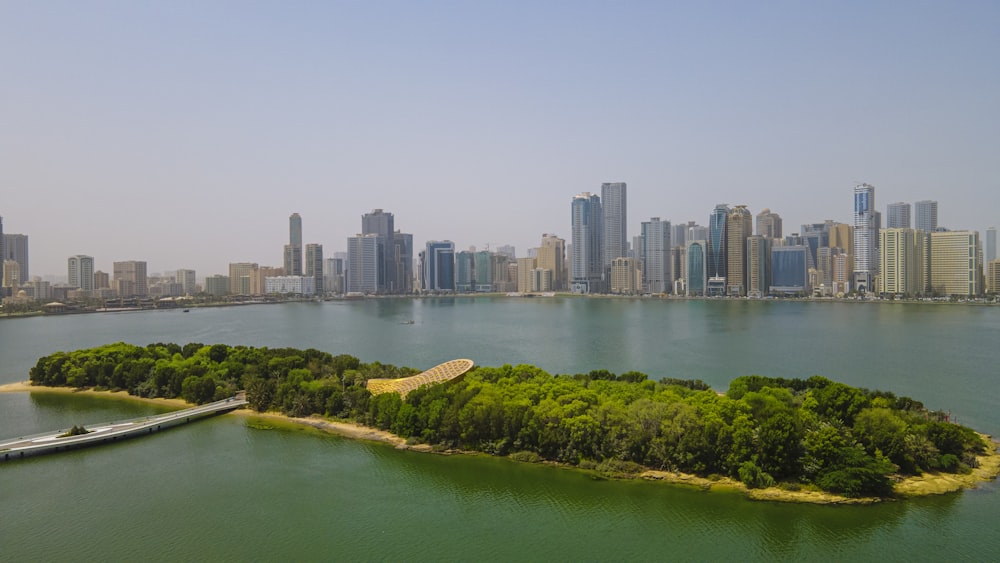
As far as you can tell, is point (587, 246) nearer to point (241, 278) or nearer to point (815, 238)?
point (815, 238)

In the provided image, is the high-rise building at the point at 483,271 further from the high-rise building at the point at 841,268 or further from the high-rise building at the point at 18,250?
the high-rise building at the point at 18,250

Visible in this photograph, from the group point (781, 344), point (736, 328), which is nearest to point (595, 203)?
point (736, 328)

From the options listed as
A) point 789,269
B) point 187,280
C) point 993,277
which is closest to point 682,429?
point 993,277

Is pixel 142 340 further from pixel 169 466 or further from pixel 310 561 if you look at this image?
pixel 310 561

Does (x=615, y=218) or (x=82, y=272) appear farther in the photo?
(x=615, y=218)

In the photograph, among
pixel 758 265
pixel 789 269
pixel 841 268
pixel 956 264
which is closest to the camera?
pixel 956 264

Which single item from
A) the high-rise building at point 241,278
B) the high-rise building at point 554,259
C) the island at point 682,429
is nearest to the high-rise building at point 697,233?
the high-rise building at point 554,259

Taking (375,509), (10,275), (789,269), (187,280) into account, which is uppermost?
(789,269)

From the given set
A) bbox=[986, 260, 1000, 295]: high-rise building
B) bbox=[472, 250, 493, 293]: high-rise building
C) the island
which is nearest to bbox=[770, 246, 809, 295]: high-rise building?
bbox=[986, 260, 1000, 295]: high-rise building
